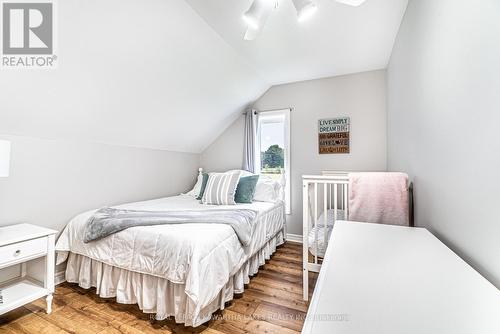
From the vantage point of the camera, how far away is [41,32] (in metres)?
1.52

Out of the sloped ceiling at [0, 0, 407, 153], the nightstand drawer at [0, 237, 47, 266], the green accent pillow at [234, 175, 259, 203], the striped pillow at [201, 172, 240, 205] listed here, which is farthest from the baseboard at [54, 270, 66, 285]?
the green accent pillow at [234, 175, 259, 203]

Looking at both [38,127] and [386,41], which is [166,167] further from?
[386,41]

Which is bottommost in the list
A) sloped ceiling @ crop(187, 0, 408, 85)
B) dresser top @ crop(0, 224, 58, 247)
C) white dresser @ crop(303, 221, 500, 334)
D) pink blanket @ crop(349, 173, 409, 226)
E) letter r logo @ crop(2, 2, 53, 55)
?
dresser top @ crop(0, 224, 58, 247)

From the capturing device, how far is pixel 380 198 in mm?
1544

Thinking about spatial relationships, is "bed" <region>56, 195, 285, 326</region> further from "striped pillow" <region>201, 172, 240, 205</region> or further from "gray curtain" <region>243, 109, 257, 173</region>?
"gray curtain" <region>243, 109, 257, 173</region>

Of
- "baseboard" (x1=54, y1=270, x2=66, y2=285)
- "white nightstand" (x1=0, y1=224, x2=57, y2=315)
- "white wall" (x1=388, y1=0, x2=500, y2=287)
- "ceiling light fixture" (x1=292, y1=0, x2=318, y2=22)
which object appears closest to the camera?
"white wall" (x1=388, y1=0, x2=500, y2=287)

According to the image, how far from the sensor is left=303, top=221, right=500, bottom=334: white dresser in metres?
0.47

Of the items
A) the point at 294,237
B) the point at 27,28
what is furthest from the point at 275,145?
the point at 27,28

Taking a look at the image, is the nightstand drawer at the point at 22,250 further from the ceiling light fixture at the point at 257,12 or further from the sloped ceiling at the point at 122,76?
the ceiling light fixture at the point at 257,12

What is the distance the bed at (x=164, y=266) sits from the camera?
1.50 m

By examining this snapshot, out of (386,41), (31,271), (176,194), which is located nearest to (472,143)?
(386,41)

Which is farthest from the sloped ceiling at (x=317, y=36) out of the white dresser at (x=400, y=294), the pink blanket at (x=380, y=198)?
the white dresser at (x=400, y=294)

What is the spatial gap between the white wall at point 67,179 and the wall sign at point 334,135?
2476 millimetres

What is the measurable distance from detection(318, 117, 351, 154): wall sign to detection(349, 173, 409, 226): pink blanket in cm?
162
